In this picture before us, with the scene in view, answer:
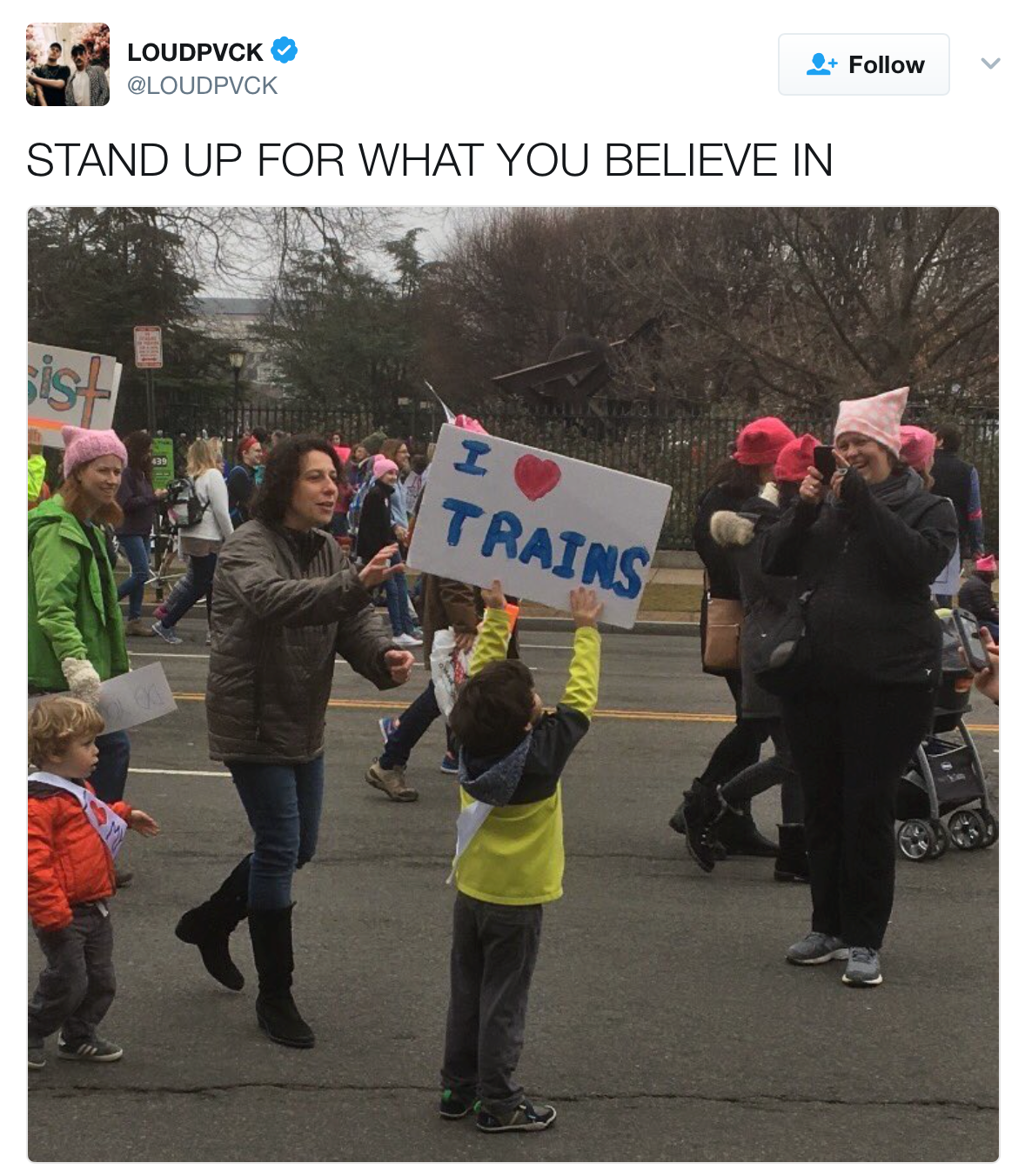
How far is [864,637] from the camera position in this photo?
5.32m

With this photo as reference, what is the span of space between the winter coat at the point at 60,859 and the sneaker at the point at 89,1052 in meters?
0.45

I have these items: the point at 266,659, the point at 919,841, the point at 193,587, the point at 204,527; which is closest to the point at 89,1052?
the point at 266,659

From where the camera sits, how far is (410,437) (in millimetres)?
24297

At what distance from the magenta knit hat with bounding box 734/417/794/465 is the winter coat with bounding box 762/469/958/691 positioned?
1266 millimetres

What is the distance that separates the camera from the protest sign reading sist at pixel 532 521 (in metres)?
4.33

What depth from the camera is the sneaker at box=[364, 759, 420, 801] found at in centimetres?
825

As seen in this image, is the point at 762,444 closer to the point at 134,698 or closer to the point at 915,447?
the point at 915,447

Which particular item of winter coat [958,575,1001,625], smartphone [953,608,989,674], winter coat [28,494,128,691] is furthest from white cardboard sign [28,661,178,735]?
winter coat [958,575,1001,625]

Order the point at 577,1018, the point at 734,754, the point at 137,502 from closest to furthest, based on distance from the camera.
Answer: the point at 577,1018 < the point at 734,754 < the point at 137,502

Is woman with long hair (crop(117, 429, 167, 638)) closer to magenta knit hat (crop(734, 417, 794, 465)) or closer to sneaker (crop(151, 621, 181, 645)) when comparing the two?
sneaker (crop(151, 621, 181, 645))

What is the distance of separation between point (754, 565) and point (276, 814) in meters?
2.39
